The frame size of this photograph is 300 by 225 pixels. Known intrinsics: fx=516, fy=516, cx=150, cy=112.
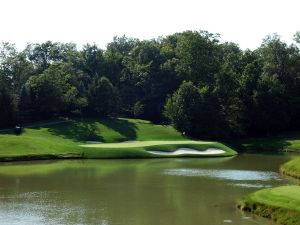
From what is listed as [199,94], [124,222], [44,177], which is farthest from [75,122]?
[124,222]

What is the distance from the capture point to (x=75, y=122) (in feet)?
299

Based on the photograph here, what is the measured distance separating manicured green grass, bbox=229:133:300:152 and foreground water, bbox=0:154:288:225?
19.6m

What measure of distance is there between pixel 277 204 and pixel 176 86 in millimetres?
78104

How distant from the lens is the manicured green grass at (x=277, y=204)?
1065 inches

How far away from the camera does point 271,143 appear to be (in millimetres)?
81688

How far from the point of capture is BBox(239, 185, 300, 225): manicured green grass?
27047 mm

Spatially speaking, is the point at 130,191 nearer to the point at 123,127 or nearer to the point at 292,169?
the point at 292,169

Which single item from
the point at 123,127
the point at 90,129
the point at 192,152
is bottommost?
the point at 192,152

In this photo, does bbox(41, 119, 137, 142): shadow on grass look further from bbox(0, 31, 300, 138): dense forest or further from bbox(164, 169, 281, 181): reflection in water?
bbox(164, 169, 281, 181): reflection in water

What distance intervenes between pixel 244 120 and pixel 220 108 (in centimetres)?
540

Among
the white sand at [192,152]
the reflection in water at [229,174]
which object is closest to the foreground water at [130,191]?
the reflection in water at [229,174]

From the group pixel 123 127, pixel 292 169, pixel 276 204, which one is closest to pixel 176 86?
pixel 123 127

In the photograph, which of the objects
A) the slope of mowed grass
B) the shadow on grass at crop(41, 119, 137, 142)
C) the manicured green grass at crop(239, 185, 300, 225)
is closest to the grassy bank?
the shadow on grass at crop(41, 119, 137, 142)

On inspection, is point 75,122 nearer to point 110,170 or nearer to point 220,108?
point 220,108
